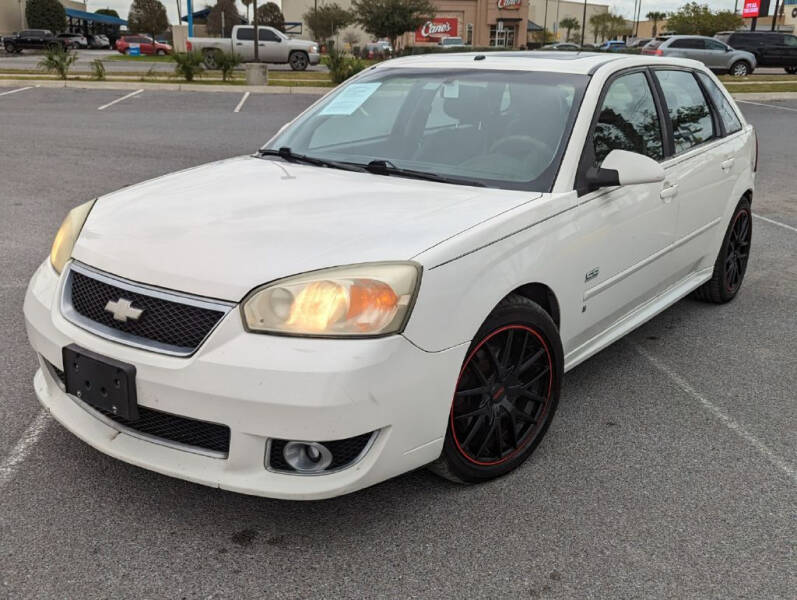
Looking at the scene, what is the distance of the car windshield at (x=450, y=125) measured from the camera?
345 cm

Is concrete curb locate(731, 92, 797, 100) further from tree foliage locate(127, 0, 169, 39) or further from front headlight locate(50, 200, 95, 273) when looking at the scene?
tree foliage locate(127, 0, 169, 39)

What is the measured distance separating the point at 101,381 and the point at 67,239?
2.49ft

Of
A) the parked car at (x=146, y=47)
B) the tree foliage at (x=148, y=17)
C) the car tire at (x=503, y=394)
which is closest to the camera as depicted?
the car tire at (x=503, y=394)

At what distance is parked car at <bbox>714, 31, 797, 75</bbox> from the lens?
110ft

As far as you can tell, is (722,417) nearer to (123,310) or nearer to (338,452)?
(338,452)

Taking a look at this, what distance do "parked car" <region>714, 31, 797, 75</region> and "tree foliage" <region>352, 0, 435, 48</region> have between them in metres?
23.9

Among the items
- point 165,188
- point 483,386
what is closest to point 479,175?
point 483,386

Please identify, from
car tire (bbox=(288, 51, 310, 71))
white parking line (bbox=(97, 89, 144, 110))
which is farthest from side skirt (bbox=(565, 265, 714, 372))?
car tire (bbox=(288, 51, 310, 71))

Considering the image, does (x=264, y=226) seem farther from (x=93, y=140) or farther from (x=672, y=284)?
(x=93, y=140)

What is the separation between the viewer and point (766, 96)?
878 inches

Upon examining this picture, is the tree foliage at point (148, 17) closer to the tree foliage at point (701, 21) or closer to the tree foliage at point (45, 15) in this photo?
the tree foliage at point (45, 15)

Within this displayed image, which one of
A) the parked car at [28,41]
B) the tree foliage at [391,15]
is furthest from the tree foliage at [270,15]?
the parked car at [28,41]

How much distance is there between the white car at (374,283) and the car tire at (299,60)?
28.9m

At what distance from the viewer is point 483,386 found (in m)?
2.92
